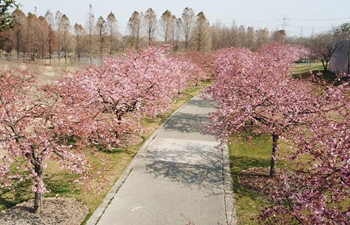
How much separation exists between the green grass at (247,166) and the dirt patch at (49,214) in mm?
4859

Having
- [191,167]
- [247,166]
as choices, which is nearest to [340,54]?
[247,166]

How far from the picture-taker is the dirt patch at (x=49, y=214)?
7531 mm

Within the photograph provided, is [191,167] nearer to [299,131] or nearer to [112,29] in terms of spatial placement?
[299,131]

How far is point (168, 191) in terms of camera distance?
9.74 m

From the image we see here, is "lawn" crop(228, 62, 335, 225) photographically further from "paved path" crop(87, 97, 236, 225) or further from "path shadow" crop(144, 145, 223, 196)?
"path shadow" crop(144, 145, 223, 196)

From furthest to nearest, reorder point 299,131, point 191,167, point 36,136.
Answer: point 191,167, point 299,131, point 36,136

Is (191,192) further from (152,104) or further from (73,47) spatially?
(73,47)

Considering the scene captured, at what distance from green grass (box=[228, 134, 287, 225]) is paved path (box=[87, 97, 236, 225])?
0.29m

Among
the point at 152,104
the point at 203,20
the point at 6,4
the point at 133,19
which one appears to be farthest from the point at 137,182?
the point at 133,19

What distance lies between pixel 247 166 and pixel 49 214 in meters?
8.12

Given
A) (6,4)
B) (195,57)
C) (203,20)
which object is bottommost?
(195,57)

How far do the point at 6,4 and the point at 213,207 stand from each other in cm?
2266

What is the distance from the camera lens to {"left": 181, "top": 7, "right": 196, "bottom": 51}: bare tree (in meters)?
58.5

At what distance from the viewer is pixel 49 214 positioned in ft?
25.9
